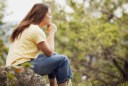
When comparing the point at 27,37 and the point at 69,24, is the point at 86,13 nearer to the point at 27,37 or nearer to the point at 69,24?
the point at 69,24

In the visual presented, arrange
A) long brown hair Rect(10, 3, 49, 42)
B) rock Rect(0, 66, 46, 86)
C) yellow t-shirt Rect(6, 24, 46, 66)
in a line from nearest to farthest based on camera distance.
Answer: rock Rect(0, 66, 46, 86) → yellow t-shirt Rect(6, 24, 46, 66) → long brown hair Rect(10, 3, 49, 42)

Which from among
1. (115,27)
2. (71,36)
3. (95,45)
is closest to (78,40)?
(71,36)

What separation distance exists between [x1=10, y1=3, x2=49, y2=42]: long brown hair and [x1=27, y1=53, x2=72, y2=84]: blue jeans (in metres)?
0.48

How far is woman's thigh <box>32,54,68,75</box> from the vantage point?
17.7 feet

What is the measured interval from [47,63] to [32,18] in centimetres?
70

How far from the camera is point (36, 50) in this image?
5.47 metres

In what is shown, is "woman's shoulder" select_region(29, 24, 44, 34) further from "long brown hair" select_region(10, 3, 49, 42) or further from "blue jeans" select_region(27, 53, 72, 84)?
"blue jeans" select_region(27, 53, 72, 84)

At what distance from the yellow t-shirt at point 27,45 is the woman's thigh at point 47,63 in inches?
4.6

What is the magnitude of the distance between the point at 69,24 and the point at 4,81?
23598 mm

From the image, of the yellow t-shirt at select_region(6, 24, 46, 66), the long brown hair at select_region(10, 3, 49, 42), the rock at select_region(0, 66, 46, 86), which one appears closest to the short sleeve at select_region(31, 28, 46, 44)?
the yellow t-shirt at select_region(6, 24, 46, 66)

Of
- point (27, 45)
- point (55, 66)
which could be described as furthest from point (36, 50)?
point (55, 66)

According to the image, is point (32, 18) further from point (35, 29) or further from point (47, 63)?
point (47, 63)

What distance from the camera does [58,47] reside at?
36406mm

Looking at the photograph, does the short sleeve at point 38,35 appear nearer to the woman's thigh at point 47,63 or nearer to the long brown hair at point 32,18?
the long brown hair at point 32,18
